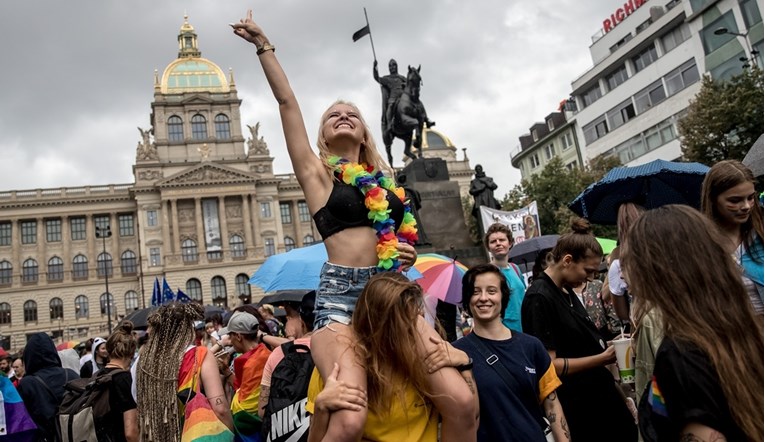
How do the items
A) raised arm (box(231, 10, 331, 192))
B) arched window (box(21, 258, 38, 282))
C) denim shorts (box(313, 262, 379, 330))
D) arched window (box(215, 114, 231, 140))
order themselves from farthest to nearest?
arched window (box(215, 114, 231, 140)), arched window (box(21, 258, 38, 282)), raised arm (box(231, 10, 331, 192)), denim shorts (box(313, 262, 379, 330))

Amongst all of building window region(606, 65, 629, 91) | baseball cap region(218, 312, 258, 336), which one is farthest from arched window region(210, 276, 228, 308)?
baseball cap region(218, 312, 258, 336)

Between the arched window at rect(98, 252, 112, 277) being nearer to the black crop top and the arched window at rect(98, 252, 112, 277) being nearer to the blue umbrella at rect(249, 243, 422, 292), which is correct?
the blue umbrella at rect(249, 243, 422, 292)

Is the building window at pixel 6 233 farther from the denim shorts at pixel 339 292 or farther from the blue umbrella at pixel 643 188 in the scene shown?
the denim shorts at pixel 339 292

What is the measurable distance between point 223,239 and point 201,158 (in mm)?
9595

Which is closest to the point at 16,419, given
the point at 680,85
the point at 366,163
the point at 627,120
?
the point at 366,163

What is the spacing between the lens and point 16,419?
207 inches

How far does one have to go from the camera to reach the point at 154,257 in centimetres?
6475

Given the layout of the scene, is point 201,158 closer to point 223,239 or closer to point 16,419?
point 223,239

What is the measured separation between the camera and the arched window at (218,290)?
2518 inches

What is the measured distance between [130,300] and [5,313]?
12149 millimetres

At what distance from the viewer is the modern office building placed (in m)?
32.0

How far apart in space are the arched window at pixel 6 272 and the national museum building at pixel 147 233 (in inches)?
4.1

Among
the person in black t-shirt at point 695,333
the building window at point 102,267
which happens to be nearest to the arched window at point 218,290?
the building window at point 102,267

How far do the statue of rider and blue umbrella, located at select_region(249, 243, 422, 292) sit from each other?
30.2 feet
